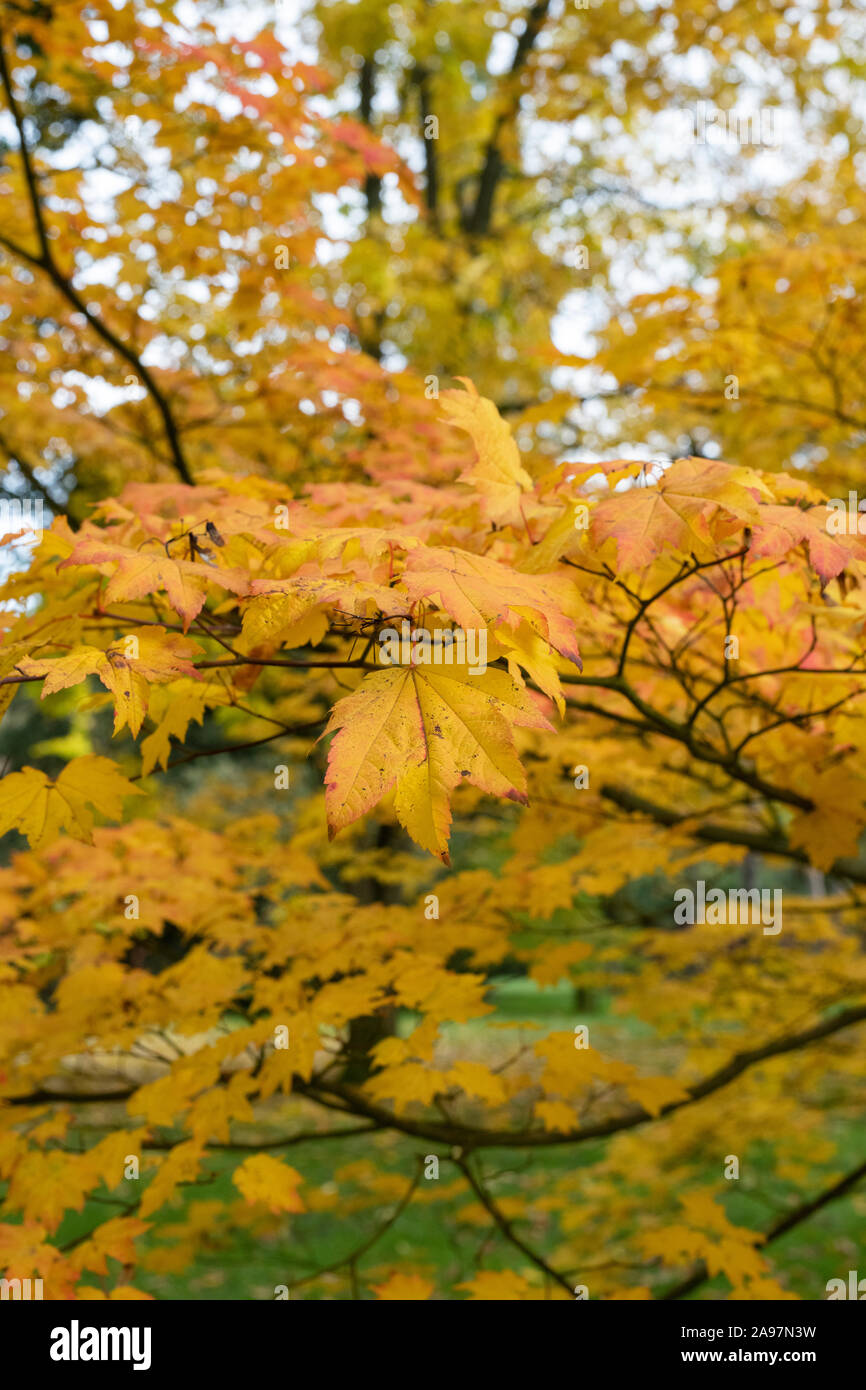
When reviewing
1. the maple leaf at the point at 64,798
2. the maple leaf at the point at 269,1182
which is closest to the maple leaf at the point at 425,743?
the maple leaf at the point at 64,798

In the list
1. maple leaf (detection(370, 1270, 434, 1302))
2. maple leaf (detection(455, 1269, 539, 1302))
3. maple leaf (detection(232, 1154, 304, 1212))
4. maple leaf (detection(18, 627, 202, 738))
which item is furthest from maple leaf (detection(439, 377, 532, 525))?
maple leaf (detection(370, 1270, 434, 1302))

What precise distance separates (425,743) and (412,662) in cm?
14

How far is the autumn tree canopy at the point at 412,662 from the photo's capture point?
1.43 meters

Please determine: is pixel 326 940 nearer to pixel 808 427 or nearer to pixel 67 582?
pixel 67 582

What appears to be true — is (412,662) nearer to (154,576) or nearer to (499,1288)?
(154,576)

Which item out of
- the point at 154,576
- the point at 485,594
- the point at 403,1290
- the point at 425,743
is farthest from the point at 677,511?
the point at 403,1290

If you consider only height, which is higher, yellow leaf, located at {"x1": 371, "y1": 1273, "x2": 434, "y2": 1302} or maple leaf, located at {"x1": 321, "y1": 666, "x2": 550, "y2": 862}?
maple leaf, located at {"x1": 321, "y1": 666, "x2": 550, "y2": 862}

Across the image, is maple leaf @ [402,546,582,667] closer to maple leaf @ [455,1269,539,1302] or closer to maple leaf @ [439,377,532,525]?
maple leaf @ [439,377,532,525]

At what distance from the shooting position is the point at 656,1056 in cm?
1220

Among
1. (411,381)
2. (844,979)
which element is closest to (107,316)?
(411,381)

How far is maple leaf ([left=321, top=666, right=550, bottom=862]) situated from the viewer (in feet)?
3.84

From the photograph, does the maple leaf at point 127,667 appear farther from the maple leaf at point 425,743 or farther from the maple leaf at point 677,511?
the maple leaf at point 677,511

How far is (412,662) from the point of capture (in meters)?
1.30

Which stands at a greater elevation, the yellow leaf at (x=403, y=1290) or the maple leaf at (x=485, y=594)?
the maple leaf at (x=485, y=594)
